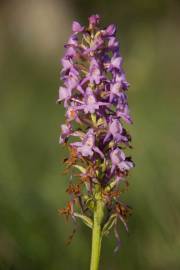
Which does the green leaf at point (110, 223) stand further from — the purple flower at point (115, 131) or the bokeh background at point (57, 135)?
the bokeh background at point (57, 135)

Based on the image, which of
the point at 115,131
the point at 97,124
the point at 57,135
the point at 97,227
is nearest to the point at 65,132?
the point at 97,124

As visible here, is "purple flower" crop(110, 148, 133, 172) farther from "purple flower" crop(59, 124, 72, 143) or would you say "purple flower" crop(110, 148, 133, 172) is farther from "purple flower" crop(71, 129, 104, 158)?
"purple flower" crop(59, 124, 72, 143)

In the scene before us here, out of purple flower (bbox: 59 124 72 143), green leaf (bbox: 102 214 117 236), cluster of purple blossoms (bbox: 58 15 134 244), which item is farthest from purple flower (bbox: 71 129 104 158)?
green leaf (bbox: 102 214 117 236)

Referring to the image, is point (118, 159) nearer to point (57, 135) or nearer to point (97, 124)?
point (97, 124)

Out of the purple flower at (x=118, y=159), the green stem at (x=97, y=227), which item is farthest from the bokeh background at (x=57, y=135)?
the purple flower at (x=118, y=159)

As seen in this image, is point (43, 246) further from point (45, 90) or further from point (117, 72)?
point (45, 90)

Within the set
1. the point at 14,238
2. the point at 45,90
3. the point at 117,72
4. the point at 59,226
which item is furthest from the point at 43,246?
the point at 45,90

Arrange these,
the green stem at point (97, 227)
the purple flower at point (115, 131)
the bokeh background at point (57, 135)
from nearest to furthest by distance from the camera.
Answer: the purple flower at point (115, 131) → the green stem at point (97, 227) → the bokeh background at point (57, 135)

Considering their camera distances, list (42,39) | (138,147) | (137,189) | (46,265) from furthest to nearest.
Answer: (42,39)
(138,147)
(137,189)
(46,265)
